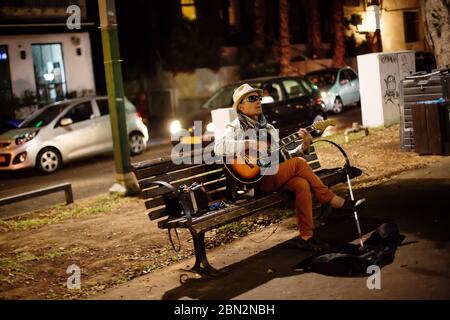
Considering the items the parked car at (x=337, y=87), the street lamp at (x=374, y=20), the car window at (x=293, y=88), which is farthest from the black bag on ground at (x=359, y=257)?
the parked car at (x=337, y=87)

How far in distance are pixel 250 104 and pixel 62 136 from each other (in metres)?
9.96

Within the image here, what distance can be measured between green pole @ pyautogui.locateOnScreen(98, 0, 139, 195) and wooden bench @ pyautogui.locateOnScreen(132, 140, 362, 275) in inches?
144

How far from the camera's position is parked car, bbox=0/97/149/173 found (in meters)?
15.1

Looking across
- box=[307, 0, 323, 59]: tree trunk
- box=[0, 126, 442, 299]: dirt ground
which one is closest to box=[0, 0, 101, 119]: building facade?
box=[307, 0, 323, 59]: tree trunk

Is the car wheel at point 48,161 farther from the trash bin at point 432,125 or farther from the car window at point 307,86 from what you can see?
the trash bin at point 432,125

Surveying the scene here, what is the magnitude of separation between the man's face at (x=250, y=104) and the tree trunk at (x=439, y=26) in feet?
26.7

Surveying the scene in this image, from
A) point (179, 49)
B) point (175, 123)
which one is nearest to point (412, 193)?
point (175, 123)

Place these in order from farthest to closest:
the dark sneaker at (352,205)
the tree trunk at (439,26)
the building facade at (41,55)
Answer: the building facade at (41,55), the tree trunk at (439,26), the dark sneaker at (352,205)

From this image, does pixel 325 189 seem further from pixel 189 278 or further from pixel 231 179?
pixel 189 278

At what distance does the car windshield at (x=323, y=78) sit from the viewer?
23.0 metres

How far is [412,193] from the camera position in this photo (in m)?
8.32

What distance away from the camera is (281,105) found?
51.2 feet

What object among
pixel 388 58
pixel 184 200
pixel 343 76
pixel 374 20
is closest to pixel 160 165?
pixel 184 200
